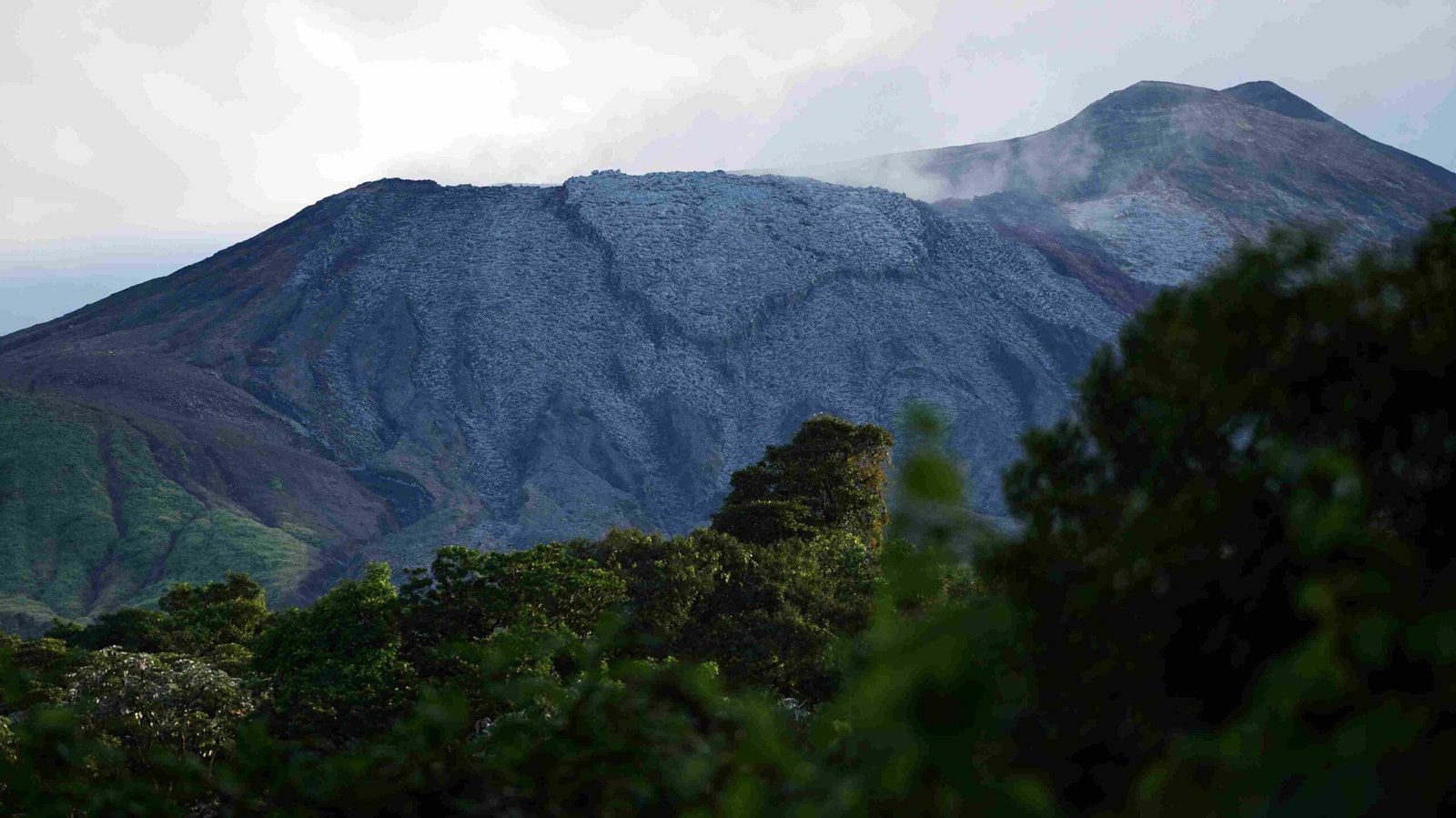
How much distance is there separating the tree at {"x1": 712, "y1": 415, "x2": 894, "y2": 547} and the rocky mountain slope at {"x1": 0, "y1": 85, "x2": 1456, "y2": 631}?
52489mm

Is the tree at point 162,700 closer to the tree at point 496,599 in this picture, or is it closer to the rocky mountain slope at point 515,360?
the tree at point 496,599

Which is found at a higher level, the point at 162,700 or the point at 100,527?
the point at 162,700

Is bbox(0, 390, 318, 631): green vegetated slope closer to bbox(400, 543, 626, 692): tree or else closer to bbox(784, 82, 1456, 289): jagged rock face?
bbox(400, 543, 626, 692): tree

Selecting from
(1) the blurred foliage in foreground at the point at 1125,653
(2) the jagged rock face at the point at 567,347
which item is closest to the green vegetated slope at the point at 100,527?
(2) the jagged rock face at the point at 567,347

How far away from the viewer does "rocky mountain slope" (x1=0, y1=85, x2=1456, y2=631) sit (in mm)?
94125

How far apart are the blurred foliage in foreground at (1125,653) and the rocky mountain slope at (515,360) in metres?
83.2

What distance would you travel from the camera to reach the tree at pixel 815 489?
34719 mm

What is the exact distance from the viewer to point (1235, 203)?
523ft

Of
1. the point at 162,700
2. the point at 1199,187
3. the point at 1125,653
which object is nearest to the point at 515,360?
the point at 162,700

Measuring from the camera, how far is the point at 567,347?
12325 cm

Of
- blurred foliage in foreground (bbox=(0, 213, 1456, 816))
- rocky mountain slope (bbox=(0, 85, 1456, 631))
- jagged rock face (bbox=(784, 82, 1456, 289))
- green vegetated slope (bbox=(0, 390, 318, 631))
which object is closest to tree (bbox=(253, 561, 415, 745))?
blurred foliage in foreground (bbox=(0, 213, 1456, 816))

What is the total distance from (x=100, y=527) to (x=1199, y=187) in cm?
14575

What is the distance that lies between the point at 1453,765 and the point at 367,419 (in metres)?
123

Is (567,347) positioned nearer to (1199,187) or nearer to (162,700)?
(1199,187)
